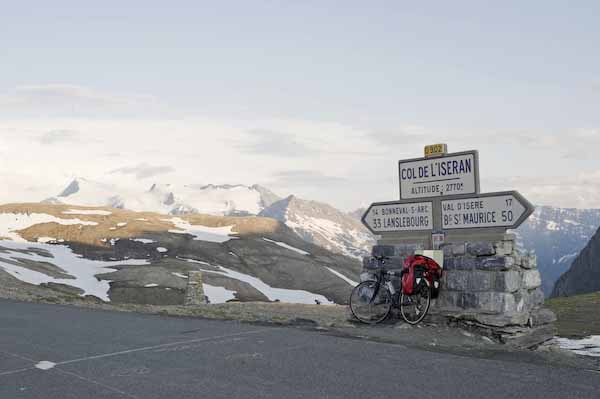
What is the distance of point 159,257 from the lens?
109 meters

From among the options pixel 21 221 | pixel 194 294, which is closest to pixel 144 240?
pixel 21 221

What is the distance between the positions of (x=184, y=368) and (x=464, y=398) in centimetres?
378

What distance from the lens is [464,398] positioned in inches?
278

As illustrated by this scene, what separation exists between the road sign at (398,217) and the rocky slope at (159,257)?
169ft

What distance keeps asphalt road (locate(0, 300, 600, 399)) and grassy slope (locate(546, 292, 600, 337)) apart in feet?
24.6

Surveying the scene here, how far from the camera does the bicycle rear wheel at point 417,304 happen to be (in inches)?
511

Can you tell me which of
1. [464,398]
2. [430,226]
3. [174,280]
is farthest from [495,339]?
[174,280]

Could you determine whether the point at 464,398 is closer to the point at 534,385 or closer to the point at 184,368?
the point at 534,385

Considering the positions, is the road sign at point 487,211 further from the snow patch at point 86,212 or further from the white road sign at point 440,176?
the snow patch at point 86,212

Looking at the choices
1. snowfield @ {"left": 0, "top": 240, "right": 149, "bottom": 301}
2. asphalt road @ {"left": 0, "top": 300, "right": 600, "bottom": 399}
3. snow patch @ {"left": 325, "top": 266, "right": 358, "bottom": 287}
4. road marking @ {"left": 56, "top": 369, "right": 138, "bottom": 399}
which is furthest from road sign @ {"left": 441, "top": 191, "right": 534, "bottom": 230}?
snow patch @ {"left": 325, "top": 266, "right": 358, "bottom": 287}

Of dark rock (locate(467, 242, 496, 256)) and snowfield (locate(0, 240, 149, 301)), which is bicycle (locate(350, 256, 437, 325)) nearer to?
dark rock (locate(467, 242, 496, 256))

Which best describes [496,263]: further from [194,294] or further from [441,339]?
[194,294]

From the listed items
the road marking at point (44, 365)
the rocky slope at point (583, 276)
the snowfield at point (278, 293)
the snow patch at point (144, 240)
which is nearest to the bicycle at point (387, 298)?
the road marking at point (44, 365)

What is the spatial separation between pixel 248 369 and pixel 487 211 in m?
6.58
